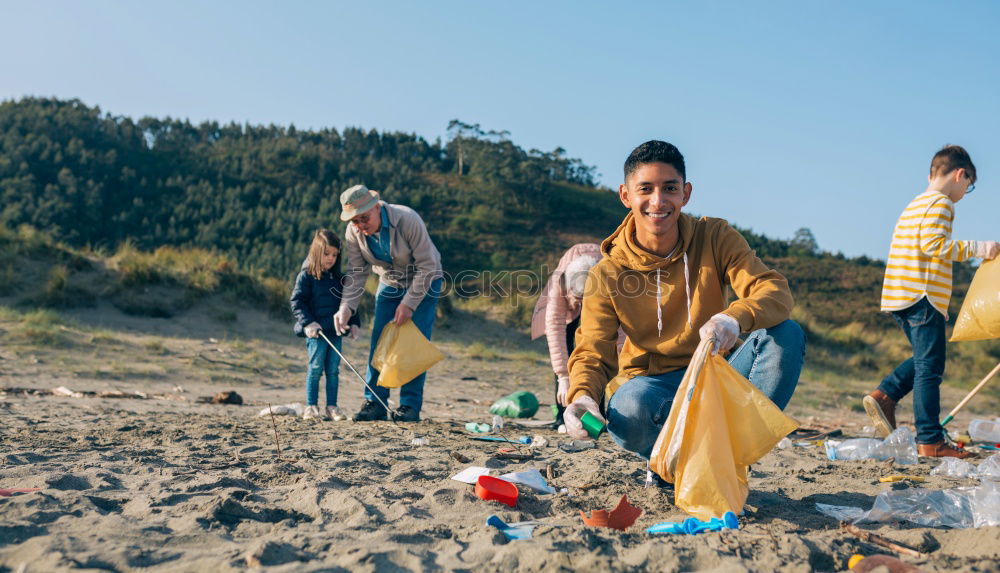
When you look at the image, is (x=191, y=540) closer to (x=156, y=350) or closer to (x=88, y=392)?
(x=88, y=392)

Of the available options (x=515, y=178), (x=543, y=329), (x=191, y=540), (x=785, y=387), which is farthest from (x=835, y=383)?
(x=515, y=178)

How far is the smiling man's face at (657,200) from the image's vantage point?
2869 millimetres

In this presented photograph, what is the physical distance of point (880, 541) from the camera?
89.2 inches

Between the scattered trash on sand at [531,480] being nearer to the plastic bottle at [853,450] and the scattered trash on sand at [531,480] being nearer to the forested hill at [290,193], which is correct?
the plastic bottle at [853,450]

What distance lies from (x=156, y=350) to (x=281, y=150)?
113 ft

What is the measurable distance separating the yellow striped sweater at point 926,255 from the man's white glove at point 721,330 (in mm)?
2242

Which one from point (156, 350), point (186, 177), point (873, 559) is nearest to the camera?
point (873, 559)

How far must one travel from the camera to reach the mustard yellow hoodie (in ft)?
9.61

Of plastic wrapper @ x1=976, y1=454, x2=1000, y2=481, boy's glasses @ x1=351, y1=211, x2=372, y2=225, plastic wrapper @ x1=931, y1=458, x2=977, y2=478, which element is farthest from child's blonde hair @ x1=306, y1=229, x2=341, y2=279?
plastic wrapper @ x1=976, y1=454, x2=1000, y2=481

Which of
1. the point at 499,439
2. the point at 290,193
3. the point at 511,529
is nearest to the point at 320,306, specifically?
the point at 499,439

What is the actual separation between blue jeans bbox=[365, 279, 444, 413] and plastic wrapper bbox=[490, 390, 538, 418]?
0.97 m

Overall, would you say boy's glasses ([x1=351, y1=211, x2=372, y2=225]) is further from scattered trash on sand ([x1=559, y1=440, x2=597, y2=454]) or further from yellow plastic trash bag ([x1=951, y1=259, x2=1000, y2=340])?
yellow plastic trash bag ([x1=951, y1=259, x2=1000, y2=340])

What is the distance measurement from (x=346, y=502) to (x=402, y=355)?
2.50 meters

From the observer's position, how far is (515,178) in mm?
41312
